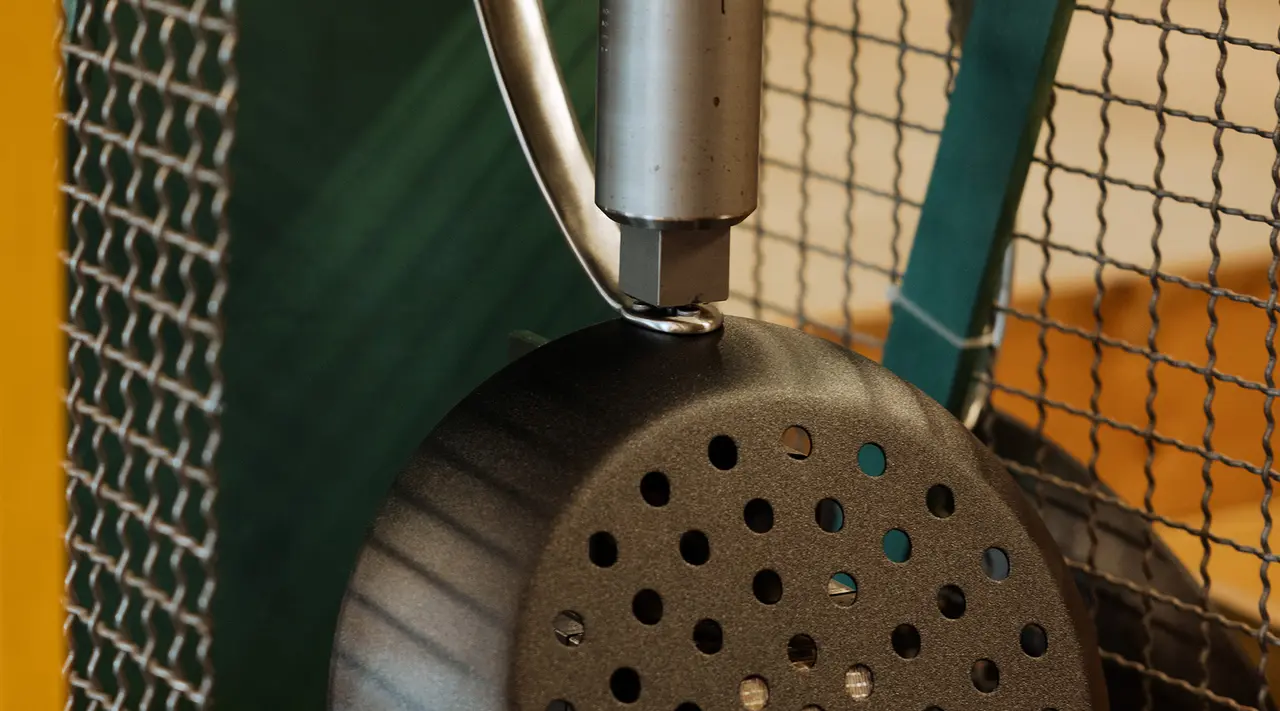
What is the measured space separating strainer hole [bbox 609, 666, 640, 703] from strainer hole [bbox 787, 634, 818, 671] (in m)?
0.04

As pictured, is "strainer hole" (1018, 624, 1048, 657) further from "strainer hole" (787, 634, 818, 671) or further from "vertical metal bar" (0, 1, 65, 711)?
"vertical metal bar" (0, 1, 65, 711)

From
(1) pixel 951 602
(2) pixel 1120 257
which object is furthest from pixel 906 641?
(2) pixel 1120 257

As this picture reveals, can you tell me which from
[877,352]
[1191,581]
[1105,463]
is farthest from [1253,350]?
[1191,581]

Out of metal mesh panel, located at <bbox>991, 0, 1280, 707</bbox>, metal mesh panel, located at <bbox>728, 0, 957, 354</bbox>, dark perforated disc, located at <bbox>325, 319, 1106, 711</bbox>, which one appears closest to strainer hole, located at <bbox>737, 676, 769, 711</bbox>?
dark perforated disc, located at <bbox>325, 319, 1106, 711</bbox>

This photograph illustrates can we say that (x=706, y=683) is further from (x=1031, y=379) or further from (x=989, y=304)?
(x=1031, y=379)

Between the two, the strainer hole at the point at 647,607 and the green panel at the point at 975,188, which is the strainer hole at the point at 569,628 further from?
the green panel at the point at 975,188

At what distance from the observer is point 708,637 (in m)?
0.32

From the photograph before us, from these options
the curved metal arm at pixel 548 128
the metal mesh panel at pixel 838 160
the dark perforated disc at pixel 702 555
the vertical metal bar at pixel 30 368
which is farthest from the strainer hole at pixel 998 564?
the metal mesh panel at pixel 838 160

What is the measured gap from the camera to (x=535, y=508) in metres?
0.31

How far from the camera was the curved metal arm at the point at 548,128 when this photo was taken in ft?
1.20

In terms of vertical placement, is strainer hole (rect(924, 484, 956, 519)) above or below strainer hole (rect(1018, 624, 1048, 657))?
above

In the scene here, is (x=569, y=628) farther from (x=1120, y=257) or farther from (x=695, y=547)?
(x=1120, y=257)

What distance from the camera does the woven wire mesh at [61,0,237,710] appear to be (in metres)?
0.35

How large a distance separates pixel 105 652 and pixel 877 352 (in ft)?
1.77
